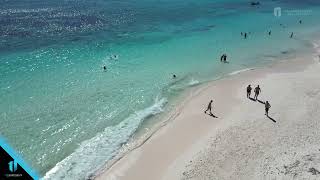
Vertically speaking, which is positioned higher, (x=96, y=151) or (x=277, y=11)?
(x=277, y=11)

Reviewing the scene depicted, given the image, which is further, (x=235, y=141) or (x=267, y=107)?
(x=267, y=107)

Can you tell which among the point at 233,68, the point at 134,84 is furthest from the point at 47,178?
the point at 233,68

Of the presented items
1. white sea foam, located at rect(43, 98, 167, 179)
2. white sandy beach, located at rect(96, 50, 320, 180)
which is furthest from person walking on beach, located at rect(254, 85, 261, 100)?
white sea foam, located at rect(43, 98, 167, 179)

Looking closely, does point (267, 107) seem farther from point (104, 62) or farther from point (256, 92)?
point (104, 62)

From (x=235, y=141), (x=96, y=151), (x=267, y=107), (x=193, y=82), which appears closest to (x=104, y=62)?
(x=193, y=82)

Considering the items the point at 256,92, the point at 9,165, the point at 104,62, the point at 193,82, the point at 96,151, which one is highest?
the point at 9,165

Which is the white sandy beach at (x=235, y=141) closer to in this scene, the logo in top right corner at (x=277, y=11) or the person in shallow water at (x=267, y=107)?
the person in shallow water at (x=267, y=107)
